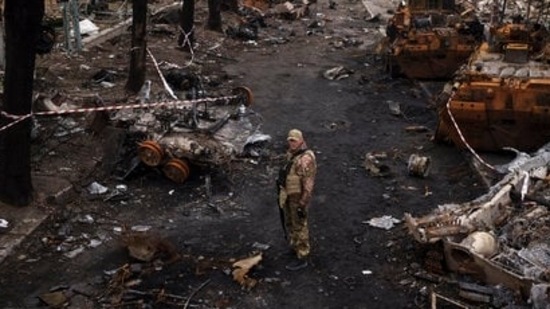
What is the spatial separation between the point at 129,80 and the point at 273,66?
5.73m

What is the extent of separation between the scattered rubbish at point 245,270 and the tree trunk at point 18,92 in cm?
322

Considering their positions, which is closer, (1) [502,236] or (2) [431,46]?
(1) [502,236]

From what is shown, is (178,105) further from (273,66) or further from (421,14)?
(421,14)

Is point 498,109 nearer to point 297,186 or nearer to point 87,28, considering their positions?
point 297,186

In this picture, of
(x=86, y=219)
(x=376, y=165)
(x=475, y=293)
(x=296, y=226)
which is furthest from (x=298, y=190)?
(x=376, y=165)

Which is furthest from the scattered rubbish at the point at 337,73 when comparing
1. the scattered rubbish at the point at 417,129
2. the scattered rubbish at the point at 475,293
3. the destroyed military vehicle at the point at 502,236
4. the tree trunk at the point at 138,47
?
the scattered rubbish at the point at 475,293

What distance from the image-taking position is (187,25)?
2011 centimetres

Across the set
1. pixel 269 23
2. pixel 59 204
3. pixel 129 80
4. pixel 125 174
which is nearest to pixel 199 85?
pixel 129 80

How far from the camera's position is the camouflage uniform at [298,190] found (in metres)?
8.38

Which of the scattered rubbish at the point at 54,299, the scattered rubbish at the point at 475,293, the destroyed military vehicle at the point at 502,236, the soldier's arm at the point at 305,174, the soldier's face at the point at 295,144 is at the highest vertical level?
the soldier's face at the point at 295,144

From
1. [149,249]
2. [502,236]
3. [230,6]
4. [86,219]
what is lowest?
[230,6]

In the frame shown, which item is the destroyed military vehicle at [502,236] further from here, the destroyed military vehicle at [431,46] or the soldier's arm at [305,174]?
the destroyed military vehicle at [431,46]

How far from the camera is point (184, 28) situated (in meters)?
20.0

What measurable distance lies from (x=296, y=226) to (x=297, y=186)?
0.53 metres
